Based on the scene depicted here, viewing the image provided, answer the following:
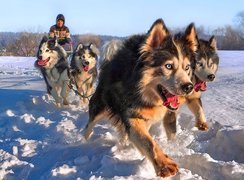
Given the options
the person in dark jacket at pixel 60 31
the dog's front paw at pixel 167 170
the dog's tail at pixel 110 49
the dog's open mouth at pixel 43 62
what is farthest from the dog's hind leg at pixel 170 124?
the person in dark jacket at pixel 60 31

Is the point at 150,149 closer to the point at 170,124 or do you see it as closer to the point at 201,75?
the point at 170,124

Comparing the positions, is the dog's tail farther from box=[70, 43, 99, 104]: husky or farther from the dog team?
box=[70, 43, 99, 104]: husky

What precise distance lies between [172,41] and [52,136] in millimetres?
2504

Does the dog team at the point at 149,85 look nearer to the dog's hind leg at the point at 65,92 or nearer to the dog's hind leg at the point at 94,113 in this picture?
the dog's hind leg at the point at 94,113

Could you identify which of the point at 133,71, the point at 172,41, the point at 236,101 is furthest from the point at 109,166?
the point at 236,101

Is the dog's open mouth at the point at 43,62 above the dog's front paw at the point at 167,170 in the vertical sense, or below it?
below

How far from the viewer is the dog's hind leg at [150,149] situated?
3945 millimetres

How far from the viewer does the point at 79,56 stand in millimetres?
9859

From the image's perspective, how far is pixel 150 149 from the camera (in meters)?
4.32

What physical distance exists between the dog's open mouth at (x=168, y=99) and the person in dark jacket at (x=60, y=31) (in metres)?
6.34

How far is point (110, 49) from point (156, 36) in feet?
3.75

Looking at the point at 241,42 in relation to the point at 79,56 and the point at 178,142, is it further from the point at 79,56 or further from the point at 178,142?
the point at 178,142

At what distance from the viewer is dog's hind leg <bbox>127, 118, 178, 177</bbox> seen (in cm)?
395

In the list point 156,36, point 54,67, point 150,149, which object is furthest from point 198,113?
point 54,67
